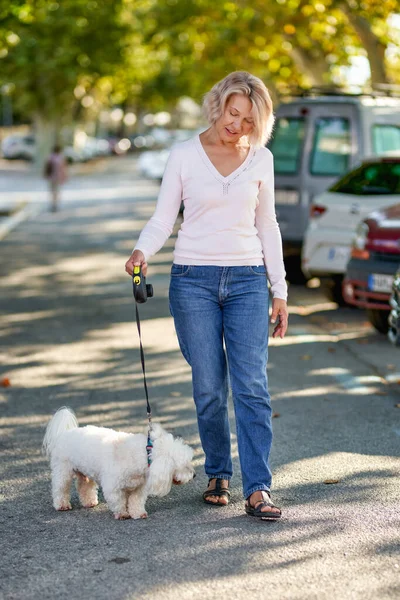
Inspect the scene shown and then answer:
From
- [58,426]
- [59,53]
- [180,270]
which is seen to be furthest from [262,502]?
[59,53]

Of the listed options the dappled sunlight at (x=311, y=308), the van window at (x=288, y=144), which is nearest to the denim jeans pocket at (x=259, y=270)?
the dappled sunlight at (x=311, y=308)

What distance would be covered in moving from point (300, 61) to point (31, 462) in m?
26.3

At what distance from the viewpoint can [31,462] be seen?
6.21 meters

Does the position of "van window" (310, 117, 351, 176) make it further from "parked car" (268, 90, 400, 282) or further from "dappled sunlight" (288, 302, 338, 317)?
"dappled sunlight" (288, 302, 338, 317)

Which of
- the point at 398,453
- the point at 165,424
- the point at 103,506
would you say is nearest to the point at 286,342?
the point at 165,424

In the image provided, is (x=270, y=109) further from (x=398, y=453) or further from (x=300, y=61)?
(x=300, y=61)

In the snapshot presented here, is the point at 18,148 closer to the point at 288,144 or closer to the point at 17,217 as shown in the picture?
the point at 17,217

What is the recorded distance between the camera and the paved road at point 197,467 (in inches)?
172

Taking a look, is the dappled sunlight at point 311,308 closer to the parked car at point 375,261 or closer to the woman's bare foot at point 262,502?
the parked car at point 375,261

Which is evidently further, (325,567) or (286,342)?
(286,342)

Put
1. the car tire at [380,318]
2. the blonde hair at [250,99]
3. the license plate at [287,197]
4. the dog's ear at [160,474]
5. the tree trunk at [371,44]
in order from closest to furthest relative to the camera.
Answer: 1. the dog's ear at [160,474]
2. the blonde hair at [250,99]
3. the car tire at [380,318]
4. the license plate at [287,197]
5. the tree trunk at [371,44]

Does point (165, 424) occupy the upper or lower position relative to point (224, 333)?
lower

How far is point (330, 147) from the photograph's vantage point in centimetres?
1362

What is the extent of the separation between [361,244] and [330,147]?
3.56m
